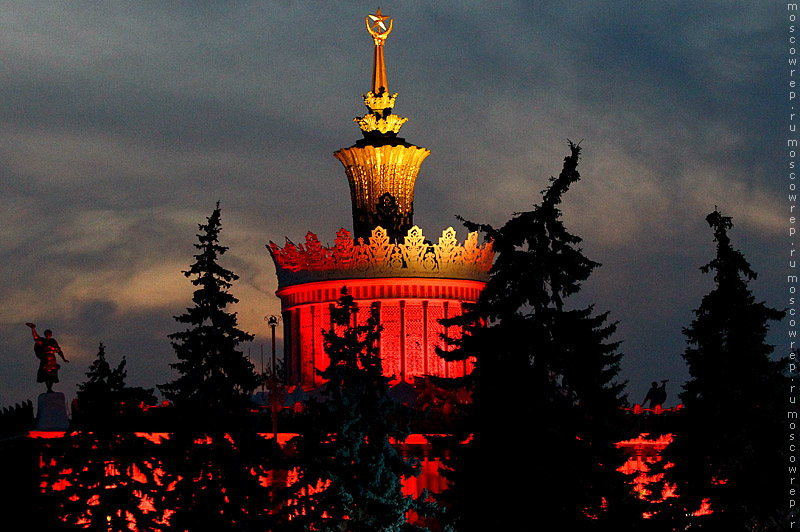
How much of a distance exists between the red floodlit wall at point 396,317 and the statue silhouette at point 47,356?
8655 millimetres

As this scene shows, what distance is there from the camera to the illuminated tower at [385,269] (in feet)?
172

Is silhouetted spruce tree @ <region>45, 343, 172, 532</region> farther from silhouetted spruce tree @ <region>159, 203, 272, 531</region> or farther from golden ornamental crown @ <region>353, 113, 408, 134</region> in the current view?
golden ornamental crown @ <region>353, 113, 408, 134</region>

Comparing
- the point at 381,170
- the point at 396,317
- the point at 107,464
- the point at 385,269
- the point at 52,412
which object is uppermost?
the point at 381,170

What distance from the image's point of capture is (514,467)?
38.7 metres

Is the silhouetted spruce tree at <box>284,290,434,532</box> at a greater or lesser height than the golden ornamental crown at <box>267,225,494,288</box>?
lesser

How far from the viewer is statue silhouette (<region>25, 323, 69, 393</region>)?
45.9 m

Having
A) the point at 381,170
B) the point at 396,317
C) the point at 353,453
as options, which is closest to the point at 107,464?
the point at 353,453

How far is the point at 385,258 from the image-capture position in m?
52.7

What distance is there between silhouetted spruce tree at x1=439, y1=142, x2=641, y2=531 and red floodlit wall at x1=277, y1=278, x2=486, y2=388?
12.5 meters

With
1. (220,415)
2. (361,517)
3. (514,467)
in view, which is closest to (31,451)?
(220,415)

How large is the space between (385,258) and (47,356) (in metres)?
10.8

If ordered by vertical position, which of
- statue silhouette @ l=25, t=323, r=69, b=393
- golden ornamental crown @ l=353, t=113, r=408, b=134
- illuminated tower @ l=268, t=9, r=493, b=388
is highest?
golden ornamental crown @ l=353, t=113, r=408, b=134

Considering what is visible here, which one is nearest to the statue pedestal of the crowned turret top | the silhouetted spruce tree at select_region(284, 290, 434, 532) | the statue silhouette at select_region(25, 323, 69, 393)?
the statue silhouette at select_region(25, 323, 69, 393)

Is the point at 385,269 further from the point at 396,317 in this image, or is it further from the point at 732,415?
the point at 732,415
